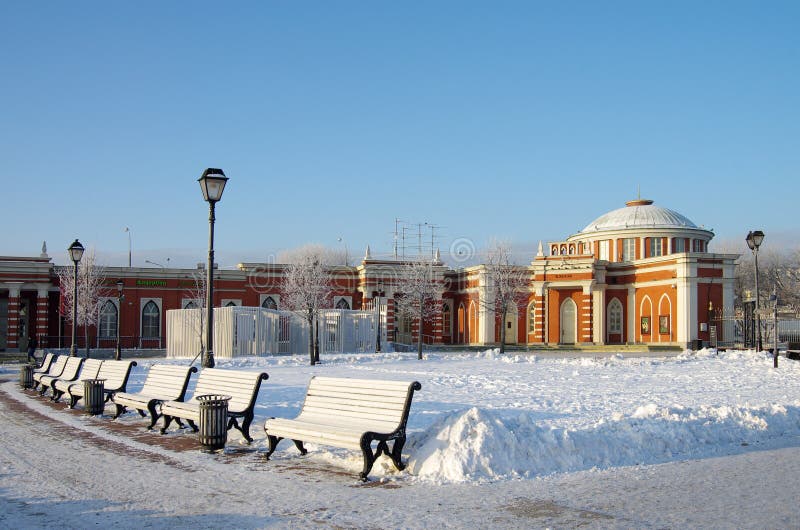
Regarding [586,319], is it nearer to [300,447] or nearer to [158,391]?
[158,391]

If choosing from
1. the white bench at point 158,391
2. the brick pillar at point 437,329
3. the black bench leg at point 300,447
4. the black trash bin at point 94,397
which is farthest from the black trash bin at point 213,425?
the brick pillar at point 437,329

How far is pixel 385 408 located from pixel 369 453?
84 centimetres

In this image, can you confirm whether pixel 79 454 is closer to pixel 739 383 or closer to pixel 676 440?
pixel 676 440

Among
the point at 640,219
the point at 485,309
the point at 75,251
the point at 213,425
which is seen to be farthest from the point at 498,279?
the point at 213,425

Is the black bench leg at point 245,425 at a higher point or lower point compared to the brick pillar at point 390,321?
lower

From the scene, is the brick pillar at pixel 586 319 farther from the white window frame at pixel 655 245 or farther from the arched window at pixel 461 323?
the arched window at pixel 461 323

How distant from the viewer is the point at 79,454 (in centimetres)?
1053

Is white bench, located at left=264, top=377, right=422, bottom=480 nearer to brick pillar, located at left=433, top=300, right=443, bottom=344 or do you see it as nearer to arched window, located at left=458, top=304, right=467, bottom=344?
brick pillar, located at left=433, top=300, right=443, bottom=344

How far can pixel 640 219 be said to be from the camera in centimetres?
5597

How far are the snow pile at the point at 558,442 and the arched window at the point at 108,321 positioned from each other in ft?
141

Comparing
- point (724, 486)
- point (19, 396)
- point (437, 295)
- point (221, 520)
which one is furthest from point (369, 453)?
point (437, 295)

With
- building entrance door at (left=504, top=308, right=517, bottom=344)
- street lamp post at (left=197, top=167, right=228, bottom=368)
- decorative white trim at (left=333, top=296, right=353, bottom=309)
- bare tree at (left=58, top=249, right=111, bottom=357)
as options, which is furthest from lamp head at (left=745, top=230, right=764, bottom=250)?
bare tree at (left=58, top=249, right=111, bottom=357)

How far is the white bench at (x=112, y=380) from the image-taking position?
50.9 feet

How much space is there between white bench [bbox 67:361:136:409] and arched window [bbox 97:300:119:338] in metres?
34.0
